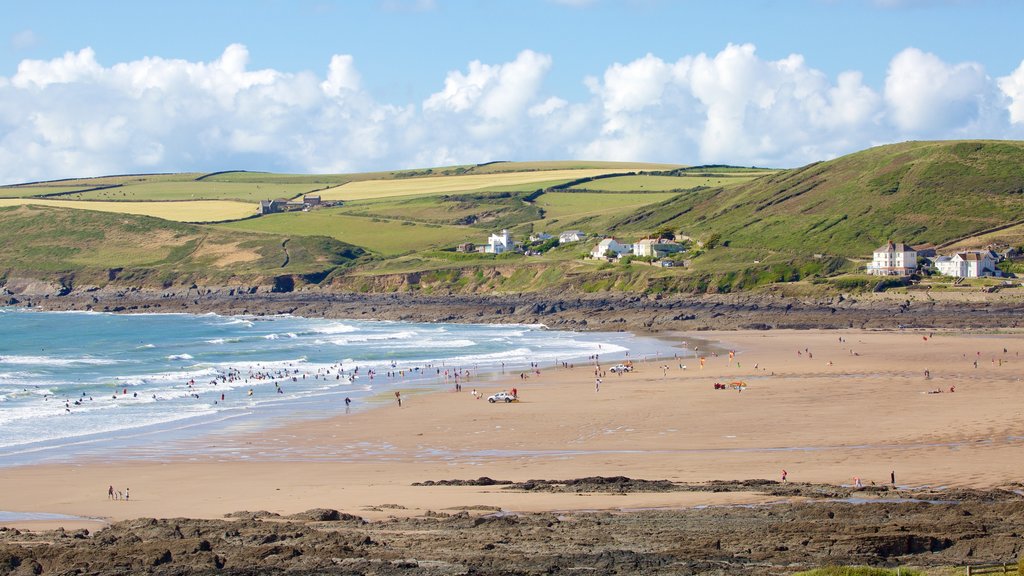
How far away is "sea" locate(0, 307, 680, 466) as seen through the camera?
153 feet

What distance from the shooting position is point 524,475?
33.4 metres

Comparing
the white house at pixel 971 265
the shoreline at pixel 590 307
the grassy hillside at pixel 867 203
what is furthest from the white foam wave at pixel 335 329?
the white house at pixel 971 265

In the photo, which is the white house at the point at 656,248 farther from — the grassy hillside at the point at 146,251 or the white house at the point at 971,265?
the grassy hillside at the point at 146,251

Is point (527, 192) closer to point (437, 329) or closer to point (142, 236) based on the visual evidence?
point (142, 236)

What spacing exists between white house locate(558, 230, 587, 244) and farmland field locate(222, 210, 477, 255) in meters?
11.9

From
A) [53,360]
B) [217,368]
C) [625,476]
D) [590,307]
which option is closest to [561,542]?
[625,476]

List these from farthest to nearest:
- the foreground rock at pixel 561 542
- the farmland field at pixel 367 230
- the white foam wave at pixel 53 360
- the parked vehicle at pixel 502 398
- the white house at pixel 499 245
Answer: the farmland field at pixel 367 230 < the white house at pixel 499 245 < the white foam wave at pixel 53 360 < the parked vehicle at pixel 502 398 < the foreground rock at pixel 561 542

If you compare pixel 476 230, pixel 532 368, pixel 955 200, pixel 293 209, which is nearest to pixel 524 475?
pixel 532 368

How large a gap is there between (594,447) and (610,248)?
87.0 m

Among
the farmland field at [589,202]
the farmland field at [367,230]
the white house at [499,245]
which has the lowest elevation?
the white house at [499,245]

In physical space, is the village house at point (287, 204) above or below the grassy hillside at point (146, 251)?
above

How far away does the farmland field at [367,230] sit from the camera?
486 ft

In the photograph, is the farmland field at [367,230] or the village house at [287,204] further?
the village house at [287,204]

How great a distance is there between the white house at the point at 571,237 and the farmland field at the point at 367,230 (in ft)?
39.2
